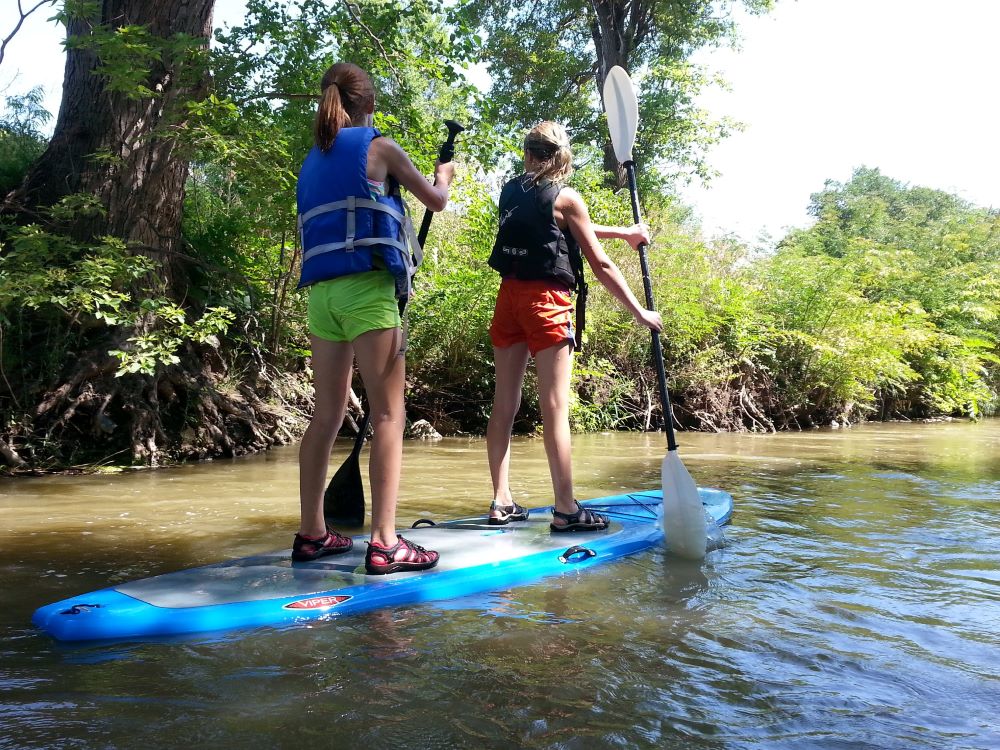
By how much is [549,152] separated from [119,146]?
4.66 m

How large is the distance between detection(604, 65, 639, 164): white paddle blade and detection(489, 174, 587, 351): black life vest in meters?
1.15

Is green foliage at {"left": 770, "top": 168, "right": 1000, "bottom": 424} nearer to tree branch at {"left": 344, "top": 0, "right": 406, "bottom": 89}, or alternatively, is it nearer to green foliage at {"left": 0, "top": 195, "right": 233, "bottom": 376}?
→ tree branch at {"left": 344, "top": 0, "right": 406, "bottom": 89}

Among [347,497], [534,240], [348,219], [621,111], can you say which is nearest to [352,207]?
[348,219]

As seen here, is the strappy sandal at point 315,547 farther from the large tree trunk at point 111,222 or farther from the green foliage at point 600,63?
the green foliage at point 600,63

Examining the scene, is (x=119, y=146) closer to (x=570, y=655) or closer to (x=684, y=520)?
(x=684, y=520)

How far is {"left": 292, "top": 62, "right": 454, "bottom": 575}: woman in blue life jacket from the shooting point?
9.86 feet

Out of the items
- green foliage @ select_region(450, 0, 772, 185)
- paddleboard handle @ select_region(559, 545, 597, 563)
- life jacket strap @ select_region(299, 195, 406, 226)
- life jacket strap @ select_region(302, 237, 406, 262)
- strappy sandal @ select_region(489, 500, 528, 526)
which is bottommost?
paddleboard handle @ select_region(559, 545, 597, 563)

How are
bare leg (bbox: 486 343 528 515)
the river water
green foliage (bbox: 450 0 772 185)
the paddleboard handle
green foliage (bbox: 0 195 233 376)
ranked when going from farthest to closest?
green foliage (bbox: 450 0 772 185) → green foliage (bbox: 0 195 233 376) → bare leg (bbox: 486 343 528 515) → the paddleboard handle → the river water

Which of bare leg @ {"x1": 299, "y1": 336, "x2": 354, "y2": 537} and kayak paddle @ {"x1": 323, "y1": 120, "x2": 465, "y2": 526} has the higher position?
bare leg @ {"x1": 299, "y1": 336, "x2": 354, "y2": 537}

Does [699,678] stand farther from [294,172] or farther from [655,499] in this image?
[294,172]

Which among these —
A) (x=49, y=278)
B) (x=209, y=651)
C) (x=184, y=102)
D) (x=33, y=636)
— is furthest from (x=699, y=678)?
(x=184, y=102)

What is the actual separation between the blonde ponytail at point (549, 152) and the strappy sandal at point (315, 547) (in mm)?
1877

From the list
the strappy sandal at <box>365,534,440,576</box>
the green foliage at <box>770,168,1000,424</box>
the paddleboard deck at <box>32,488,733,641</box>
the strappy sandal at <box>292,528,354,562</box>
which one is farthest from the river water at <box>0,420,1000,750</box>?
the green foliage at <box>770,168,1000,424</box>

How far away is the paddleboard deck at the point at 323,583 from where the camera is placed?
2.57 metres
